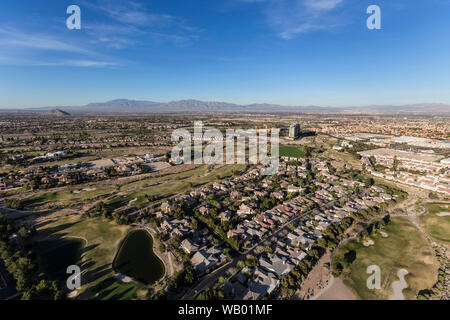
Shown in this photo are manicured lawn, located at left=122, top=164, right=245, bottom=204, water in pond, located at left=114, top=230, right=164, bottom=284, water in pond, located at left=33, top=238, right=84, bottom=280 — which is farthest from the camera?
manicured lawn, located at left=122, top=164, right=245, bottom=204

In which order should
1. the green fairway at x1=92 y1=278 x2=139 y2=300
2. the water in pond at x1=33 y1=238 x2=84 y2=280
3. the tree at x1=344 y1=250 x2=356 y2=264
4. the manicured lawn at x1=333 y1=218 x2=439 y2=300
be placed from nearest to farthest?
the green fairway at x1=92 y1=278 x2=139 y2=300, the manicured lawn at x1=333 y1=218 x2=439 y2=300, the water in pond at x1=33 y1=238 x2=84 y2=280, the tree at x1=344 y1=250 x2=356 y2=264

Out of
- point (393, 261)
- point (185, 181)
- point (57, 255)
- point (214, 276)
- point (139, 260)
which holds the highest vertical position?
point (185, 181)

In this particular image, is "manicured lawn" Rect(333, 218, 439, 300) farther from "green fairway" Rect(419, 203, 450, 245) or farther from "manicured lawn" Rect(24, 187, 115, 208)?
"manicured lawn" Rect(24, 187, 115, 208)

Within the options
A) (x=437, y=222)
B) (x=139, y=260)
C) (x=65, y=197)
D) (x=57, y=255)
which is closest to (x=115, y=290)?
(x=139, y=260)

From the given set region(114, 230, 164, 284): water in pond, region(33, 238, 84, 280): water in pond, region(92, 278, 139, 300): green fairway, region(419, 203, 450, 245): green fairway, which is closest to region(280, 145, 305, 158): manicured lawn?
region(419, 203, 450, 245): green fairway

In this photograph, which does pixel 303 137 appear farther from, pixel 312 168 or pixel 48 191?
pixel 48 191

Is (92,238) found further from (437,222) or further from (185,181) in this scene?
(437,222)
